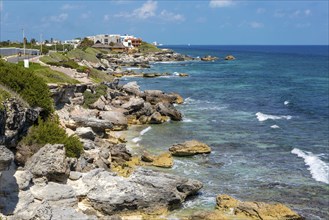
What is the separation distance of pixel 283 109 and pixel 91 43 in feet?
472

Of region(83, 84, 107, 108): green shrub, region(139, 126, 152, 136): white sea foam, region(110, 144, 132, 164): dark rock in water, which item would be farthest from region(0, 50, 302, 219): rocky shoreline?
region(83, 84, 107, 108): green shrub

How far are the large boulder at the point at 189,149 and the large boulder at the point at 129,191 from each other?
9553 millimetres

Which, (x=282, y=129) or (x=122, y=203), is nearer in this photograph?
(x=122, y=203)

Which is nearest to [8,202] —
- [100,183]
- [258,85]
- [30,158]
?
[30,158]

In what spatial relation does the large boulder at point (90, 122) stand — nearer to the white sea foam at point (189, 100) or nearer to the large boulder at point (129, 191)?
the large boulder at point (129, 191)

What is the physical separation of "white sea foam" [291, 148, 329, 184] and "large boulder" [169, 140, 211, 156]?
309 inches

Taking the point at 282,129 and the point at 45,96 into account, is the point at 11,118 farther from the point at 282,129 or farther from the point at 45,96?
the point at 282,129

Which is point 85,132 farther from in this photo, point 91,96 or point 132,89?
point 132,89

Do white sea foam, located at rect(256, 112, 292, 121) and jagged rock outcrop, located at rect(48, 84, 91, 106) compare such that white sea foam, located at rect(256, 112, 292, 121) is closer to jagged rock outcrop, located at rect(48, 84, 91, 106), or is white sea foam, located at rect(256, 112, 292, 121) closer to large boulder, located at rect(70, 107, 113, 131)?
jagged rock outcrop, located at rect(48, 84, 91, 106)

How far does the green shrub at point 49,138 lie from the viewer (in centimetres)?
2371

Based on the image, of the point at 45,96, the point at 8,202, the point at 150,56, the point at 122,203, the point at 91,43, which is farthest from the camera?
the point at 91,43

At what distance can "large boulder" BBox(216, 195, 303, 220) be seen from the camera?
22188mm

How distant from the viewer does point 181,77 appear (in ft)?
335

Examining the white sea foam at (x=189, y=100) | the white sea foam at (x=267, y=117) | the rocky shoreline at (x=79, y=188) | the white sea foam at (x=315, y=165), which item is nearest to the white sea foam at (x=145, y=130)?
the rocky shoreline at (x=79, y=188)
